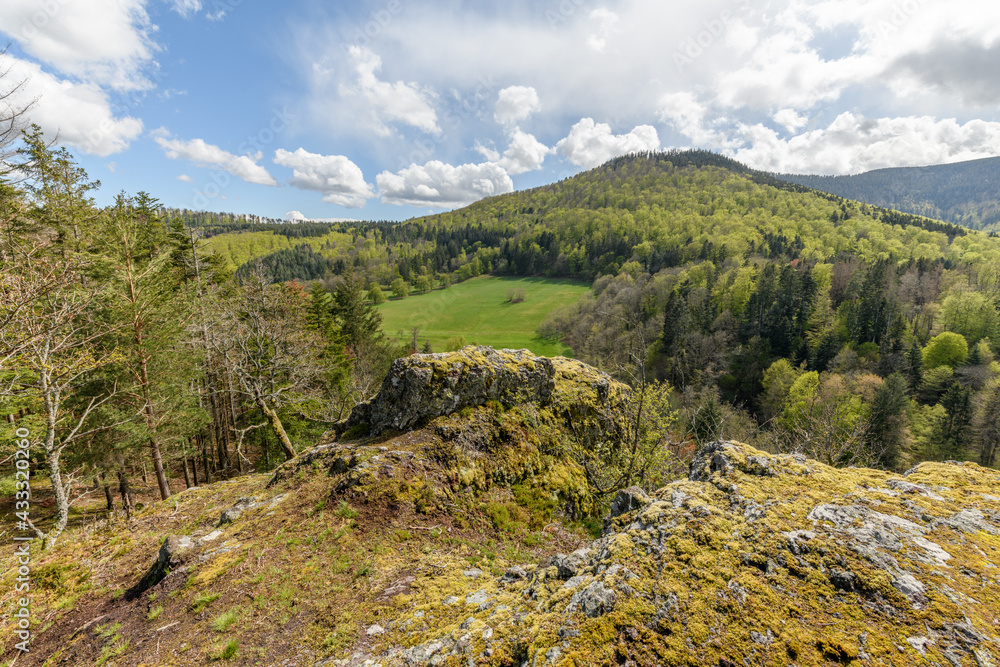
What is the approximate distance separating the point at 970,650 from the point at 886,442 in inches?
2250

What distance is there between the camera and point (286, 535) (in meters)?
7.64

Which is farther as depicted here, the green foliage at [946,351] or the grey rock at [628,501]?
the green foliage at [946,351]

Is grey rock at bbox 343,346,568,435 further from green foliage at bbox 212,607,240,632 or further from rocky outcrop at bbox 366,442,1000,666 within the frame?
rocky outcrop at bbox 366,442,1000,666

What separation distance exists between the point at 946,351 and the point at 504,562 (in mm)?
87215

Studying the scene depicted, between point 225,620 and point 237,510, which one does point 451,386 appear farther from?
point 225,620

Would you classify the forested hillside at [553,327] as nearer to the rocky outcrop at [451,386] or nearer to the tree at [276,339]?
the tree at [276,339]

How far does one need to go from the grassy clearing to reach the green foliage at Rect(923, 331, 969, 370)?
56.6 m

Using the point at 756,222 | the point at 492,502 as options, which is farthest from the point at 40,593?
the point at 756,222

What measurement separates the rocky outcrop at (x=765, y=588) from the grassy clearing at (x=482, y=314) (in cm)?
6209

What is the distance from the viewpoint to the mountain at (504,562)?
10.9 feet


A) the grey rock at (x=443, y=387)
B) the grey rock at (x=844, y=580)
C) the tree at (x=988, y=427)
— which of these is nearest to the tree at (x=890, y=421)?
the tree at (x=988, y=427)

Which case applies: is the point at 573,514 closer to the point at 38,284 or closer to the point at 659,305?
the point at 38,284

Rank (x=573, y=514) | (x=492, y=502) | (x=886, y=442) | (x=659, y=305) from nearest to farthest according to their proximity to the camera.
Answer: (x=492, y=502)
(x=573, y=514)
(x=886, y=442)
(x=659, y=305)

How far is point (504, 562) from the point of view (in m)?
7.31
